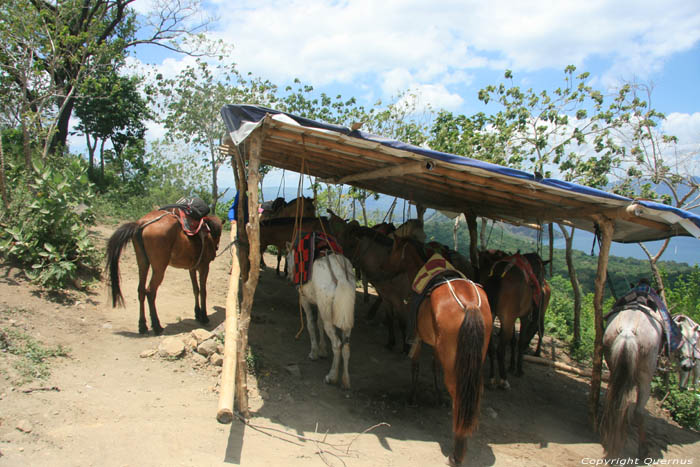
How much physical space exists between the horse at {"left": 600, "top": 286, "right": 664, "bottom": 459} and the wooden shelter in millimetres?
731

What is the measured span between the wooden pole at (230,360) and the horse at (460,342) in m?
2.00

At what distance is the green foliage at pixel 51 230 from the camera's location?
20.2ft

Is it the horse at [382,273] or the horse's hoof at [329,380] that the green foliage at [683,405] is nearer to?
the horse at [382,273]

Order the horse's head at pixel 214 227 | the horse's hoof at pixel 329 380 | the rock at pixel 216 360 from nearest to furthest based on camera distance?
1. the rock at pixel 216 360
2. the horse's hoof at pixel 329 380
3. the horse's head at pixel 214 227

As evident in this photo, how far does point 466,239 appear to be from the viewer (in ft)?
111

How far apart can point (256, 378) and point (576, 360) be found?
22.4 feet

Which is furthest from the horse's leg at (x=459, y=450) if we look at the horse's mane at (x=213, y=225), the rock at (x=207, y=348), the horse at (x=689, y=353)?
the horse's mane at (x=213, y=225)

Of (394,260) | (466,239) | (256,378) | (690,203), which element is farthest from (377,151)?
(466,239)

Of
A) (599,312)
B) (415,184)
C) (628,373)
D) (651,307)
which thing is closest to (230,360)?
(628,373)

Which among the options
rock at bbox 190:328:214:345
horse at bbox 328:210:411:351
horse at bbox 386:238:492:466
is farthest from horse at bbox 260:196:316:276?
horse at bbox 386:238:492:466

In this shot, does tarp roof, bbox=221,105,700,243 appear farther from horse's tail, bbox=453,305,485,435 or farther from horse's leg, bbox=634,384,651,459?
horse's leg, bbox=634,384,651,459

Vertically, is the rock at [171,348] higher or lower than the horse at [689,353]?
lower

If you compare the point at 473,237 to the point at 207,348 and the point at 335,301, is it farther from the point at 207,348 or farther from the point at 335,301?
the point at 207,348

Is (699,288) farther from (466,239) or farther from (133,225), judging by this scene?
(466,239)
